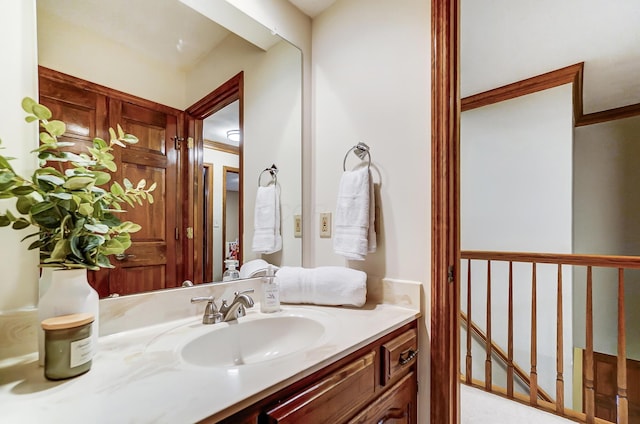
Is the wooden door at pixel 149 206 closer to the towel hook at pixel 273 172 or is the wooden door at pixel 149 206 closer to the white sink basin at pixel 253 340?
the white sink basin at pixel 253 340

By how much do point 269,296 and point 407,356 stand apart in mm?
505

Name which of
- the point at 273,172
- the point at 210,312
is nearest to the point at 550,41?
the point at 273,172

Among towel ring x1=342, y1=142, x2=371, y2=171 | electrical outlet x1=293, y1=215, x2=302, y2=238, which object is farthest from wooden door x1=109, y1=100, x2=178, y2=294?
towel ring x1=342, y1=142, x2=371, y2=171

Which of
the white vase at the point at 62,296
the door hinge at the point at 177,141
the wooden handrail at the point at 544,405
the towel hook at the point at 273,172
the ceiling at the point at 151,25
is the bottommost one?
the wooden handrail at the point at 544,405

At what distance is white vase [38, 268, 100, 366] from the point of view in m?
0.62

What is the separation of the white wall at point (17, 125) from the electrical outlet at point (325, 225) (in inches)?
38.0

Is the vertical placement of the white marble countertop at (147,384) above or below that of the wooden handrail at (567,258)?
below

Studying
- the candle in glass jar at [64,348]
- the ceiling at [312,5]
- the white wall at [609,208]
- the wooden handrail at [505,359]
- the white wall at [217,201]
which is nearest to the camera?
the candle in glass jar at [64,348]

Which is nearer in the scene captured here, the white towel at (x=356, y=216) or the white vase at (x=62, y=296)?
the white vase at (x=62, y=296)

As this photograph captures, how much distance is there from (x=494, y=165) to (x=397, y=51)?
6.02ft

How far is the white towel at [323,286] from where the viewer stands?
43.1 inches

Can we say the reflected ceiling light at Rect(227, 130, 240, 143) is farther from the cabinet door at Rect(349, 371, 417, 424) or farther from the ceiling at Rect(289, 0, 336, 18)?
the cabinet door at Rect(349, 371, 417, 424)

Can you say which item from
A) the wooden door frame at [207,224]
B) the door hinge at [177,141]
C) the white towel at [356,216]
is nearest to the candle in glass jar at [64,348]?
the wooden door frame at [207,224]

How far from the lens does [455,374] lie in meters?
1.03
